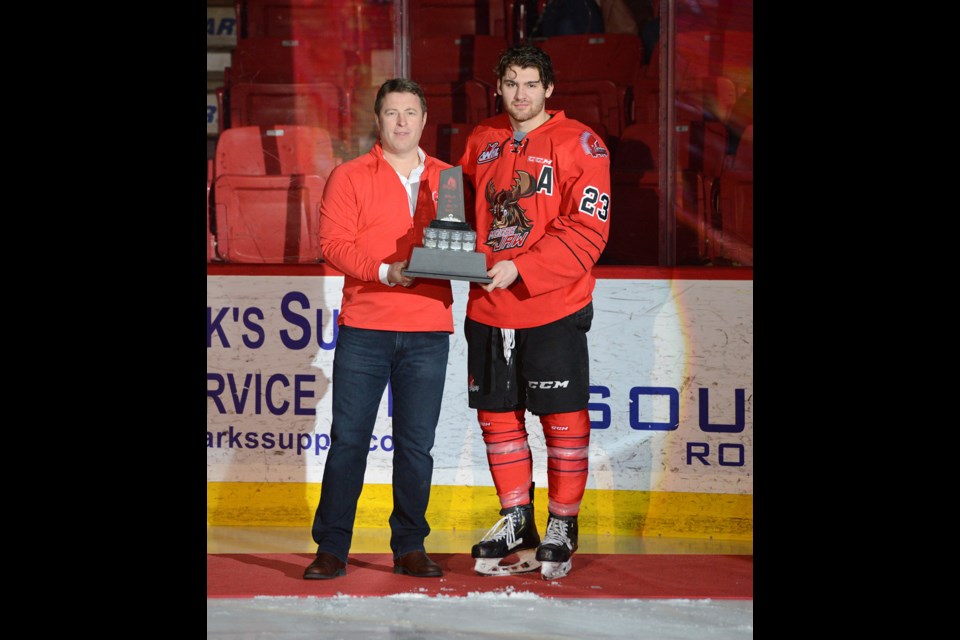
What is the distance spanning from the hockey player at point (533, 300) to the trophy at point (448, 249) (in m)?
0.14

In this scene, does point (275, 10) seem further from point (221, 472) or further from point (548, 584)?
point (548, 584)

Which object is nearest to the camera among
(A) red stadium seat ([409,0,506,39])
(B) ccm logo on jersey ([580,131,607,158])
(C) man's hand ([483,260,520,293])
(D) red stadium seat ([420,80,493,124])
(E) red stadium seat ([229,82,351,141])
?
(C) man's hand ([483,260,520,293])

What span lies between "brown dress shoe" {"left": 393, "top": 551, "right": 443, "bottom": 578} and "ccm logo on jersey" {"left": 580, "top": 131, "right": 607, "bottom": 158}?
1.33 m

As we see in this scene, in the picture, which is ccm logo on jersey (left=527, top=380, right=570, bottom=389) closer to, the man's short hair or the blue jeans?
the blue jeans

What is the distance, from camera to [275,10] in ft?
19.6

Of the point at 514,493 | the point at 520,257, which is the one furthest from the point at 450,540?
the point at 520,257

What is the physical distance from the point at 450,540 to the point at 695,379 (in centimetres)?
108

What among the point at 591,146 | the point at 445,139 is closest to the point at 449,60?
the point at 445,139

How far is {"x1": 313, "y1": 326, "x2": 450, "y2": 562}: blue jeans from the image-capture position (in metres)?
3.29

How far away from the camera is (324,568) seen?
3264 mm

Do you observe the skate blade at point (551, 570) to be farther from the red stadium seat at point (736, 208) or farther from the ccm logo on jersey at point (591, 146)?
the red stadium seat at point (736, 208)

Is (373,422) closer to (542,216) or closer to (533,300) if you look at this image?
(533,300)

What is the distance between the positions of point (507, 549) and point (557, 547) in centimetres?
17

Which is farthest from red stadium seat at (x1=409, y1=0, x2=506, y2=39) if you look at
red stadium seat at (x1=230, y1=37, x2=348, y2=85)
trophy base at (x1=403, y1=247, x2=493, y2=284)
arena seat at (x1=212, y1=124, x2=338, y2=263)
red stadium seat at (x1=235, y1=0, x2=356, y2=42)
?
trophy base at (x1=403, y1=247, x2=493, y2=284)
